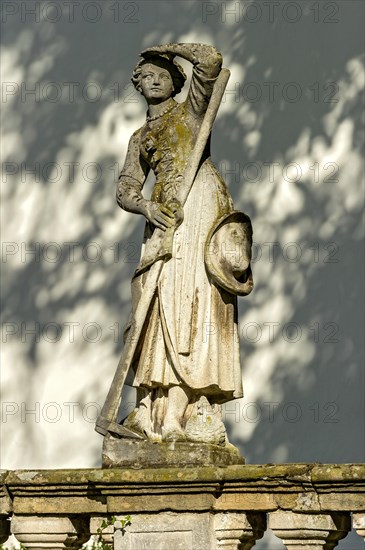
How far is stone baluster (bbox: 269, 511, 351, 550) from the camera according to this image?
9.16m

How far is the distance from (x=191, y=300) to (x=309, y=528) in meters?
1.39

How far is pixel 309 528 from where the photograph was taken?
9188mm

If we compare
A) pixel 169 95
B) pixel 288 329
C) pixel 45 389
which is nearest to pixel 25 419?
pixel 45 389

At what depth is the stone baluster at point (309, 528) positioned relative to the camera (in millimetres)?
9164

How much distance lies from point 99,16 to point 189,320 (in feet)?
15.4

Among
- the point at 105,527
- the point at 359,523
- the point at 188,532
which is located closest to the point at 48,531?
the point at 105,527

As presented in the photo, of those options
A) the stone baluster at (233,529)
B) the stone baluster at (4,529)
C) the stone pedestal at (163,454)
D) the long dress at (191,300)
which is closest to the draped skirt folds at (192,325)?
the long dress at (191,300)

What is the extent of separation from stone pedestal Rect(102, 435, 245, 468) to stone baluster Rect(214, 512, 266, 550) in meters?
0.27

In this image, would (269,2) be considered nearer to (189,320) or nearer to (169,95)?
(169,95)

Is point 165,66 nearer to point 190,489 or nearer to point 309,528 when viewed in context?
point 190,489

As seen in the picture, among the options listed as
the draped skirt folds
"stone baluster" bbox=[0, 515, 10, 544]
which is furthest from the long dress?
"stone baluster" bbox=[0, 515, 10, 544]

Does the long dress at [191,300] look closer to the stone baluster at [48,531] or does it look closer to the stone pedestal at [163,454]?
the stone pedestal at [163,454]

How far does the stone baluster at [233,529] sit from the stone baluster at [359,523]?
573 mm

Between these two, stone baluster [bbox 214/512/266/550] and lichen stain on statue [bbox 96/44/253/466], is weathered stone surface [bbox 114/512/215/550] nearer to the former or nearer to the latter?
stone baluster [bbox 214/512/266/550]
